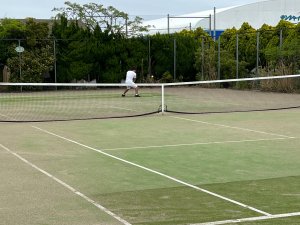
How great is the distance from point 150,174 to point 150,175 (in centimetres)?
7

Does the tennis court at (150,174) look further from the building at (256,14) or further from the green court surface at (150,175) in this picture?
the building at (256,14)

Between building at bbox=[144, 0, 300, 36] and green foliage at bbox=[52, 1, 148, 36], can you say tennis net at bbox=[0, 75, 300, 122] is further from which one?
building at bbox=[144, 0, 300, 36]

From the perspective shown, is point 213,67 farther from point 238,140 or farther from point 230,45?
point 238,140

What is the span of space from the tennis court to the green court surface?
12mm

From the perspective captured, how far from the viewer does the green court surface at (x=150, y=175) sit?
551 cm

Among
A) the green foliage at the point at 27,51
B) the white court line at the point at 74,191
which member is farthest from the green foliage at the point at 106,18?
the white court line at the point at 74,191

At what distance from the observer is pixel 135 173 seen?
7641 mm

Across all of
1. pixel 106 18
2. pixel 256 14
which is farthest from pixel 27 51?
pixel 256 14

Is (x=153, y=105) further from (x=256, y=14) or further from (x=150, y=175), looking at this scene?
(x=256, y=14)

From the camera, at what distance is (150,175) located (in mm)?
7500

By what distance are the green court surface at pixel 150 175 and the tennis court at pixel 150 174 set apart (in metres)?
0.01

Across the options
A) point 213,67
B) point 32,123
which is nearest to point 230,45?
point 213,67

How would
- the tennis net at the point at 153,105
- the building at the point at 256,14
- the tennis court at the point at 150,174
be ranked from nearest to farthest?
the tennis court at the point at 150,174 < the tennis net at the point at 153,105 < the building at the point at 256,14

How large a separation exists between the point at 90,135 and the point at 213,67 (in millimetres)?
20438
